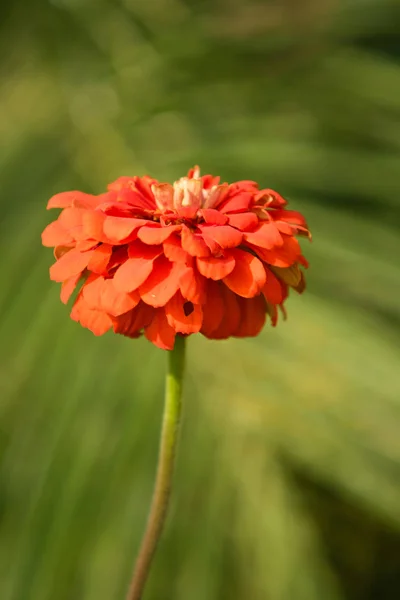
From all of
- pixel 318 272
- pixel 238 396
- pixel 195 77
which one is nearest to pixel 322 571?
pixel 238 396

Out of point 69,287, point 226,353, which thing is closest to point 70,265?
point 69,287

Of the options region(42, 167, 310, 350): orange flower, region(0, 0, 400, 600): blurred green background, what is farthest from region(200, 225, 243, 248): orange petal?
region(0, 0, 400, 600): blurred green background

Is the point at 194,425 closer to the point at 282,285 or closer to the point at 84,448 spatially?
the point at 84,448

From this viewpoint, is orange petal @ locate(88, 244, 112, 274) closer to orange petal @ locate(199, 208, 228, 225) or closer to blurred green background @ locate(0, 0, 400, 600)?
orange petal @ locate(199, 208, 228, 225)

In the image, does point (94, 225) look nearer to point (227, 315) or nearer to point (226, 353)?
point (227, 315)

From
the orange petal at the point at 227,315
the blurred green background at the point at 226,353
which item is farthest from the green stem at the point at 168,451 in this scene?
the blurred green background at the point at 226,353

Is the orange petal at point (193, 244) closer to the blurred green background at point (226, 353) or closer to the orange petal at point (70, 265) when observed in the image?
the orange petal at point (70, 265)

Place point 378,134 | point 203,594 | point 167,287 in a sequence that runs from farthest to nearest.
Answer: point 378,134, point 203,594, point 167,287
